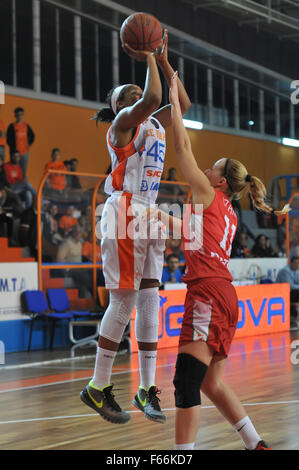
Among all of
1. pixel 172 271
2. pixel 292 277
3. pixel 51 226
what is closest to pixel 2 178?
pixel 51 226

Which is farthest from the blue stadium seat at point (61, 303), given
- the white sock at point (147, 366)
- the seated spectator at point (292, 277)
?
the white sock at point (147, 366)

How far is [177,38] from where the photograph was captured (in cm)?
1596

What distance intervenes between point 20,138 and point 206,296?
916cm

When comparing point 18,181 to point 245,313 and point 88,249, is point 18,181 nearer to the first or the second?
point 88,249

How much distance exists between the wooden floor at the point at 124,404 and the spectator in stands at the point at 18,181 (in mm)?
2439

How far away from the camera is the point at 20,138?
12336 millimetres

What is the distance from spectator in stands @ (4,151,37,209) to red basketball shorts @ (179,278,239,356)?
24.5 ft

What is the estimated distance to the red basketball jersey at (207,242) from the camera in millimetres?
3773

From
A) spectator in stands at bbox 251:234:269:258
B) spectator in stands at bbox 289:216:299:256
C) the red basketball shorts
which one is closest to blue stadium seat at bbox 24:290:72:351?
spectator in stands at bbox 251:234:269:258

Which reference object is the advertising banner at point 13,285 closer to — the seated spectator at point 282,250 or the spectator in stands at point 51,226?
the spectator in stands at point 51,226

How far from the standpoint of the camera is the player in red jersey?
11.7 feet

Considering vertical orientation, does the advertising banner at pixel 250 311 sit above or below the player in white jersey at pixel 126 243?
below
